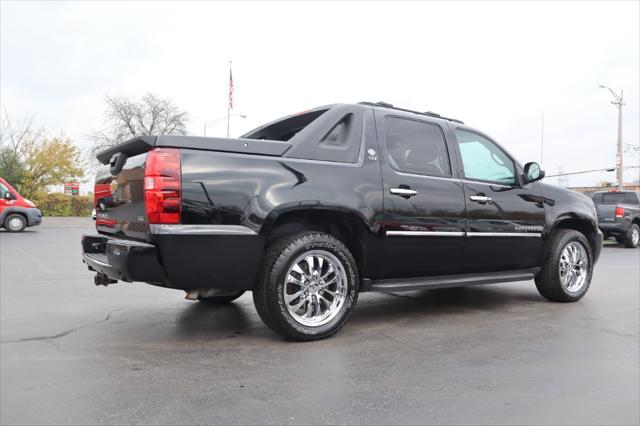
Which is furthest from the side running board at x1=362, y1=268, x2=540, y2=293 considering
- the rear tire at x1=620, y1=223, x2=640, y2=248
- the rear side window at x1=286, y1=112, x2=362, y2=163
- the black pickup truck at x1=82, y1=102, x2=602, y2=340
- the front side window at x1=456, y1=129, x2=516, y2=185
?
the rear tire at x1=620, y1=223, x2=640, y2=248

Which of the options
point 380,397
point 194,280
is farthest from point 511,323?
point 194,280

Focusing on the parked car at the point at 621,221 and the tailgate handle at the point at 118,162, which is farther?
the parked car at the point at 621,221

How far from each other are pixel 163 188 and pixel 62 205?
29727mm

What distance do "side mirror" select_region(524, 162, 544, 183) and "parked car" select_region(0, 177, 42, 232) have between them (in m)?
16.9

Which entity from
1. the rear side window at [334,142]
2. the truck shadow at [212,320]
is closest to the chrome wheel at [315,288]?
the truck shadow at [212,320]

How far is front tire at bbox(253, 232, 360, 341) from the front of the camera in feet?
12.5

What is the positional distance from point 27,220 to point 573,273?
17.1 m

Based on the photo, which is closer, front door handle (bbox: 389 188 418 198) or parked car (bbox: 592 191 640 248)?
front door handle (bbox: 389 188 418 198)

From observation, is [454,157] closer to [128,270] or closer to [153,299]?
[128,270]

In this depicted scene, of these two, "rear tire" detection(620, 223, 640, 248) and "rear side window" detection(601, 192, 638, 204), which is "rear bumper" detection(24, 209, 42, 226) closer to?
"rear tire" detection(620, 223, 640, 248)

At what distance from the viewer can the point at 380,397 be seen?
2.88 metres

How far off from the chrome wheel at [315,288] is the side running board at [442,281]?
29 centimetres

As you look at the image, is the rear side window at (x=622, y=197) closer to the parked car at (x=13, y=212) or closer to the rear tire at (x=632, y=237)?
the rear tire at (x=632, y=237)

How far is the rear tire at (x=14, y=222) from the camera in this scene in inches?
680
